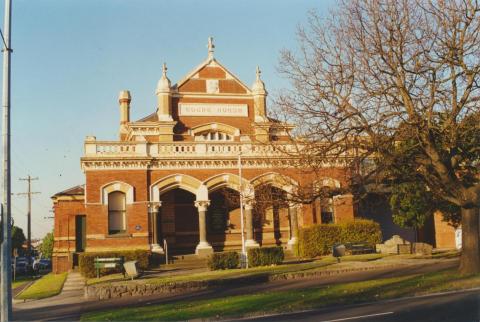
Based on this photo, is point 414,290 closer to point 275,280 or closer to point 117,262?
point 275,280

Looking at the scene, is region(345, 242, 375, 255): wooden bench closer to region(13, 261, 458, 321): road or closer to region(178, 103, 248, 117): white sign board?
region(13, 261, 458, 321): road

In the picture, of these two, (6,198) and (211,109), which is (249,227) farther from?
(6,198)

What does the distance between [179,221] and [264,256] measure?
1099 centimetres

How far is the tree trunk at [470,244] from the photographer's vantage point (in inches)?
681

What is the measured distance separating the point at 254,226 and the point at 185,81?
Result: 411 inches

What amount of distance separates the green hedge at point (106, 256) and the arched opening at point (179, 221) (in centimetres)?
632

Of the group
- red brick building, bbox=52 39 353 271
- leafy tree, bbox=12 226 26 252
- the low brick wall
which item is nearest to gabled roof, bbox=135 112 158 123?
red brick building, bbox=52 39 353 271

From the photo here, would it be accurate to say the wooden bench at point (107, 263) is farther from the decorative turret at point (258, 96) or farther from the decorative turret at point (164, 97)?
the decorative turret at point (258, 96)

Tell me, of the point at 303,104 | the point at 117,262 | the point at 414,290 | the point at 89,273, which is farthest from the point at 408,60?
Result: the point at 89,273

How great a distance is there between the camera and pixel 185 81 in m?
37.1

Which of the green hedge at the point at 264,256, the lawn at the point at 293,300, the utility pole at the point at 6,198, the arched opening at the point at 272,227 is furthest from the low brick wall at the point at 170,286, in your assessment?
the arched opening at the point at 272,227

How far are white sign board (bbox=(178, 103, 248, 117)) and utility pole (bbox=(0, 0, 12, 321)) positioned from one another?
25.6 metres

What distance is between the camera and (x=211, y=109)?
1480 inches

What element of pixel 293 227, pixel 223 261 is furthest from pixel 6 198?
pixel 293 227
